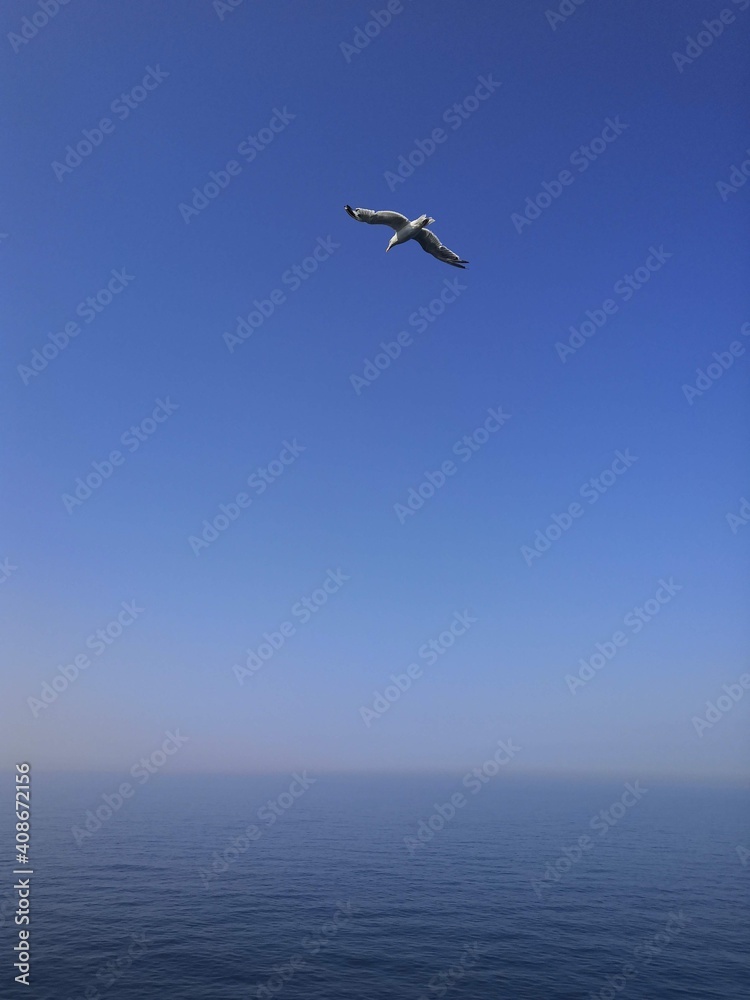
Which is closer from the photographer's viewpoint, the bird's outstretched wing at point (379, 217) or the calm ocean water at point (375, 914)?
the bird's outstretched wing at point (379, 217)

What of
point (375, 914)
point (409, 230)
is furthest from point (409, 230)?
point (375, 914)

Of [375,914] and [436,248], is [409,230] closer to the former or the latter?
[436,248]

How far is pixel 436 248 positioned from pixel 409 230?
1.71 m

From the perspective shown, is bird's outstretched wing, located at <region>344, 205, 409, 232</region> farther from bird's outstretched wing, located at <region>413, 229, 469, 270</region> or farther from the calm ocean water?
the calm ocean water

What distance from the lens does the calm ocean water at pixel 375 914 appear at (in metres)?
46.7

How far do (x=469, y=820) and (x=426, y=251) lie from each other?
133 metres

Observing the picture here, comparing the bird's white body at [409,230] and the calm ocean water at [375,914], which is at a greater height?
the bird's white body at [409,230]

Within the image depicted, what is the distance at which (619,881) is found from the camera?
7781 centimetres

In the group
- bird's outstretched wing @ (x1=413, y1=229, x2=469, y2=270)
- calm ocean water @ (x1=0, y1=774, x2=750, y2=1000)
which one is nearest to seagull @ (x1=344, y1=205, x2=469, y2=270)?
bird's outstretched wing @ (x1=413, y1=229, x2=469, y2=270)

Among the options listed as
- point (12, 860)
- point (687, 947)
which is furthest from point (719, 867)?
point (12, 860)

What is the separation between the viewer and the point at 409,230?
25.0 metres

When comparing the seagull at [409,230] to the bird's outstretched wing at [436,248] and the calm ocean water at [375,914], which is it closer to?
the bird's outstretched wing at [436,248]

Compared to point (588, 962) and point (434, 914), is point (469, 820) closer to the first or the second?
point (434, 914)

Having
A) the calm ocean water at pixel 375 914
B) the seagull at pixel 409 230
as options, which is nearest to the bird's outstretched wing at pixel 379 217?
the seagull at pixel 409 230
